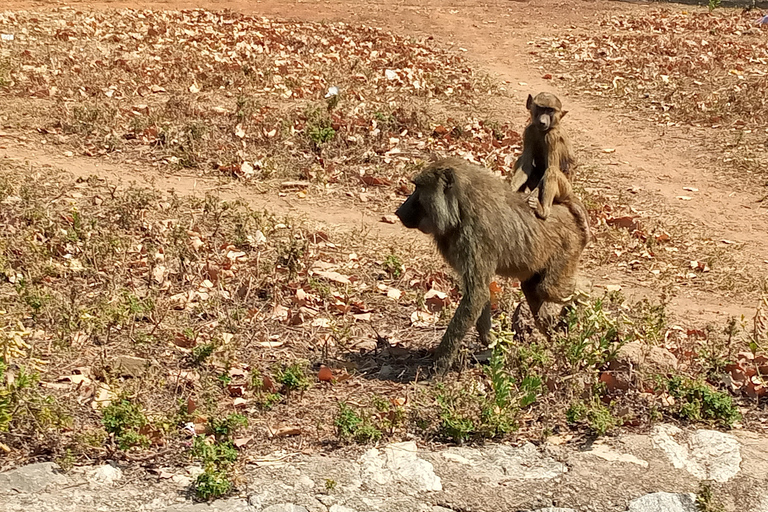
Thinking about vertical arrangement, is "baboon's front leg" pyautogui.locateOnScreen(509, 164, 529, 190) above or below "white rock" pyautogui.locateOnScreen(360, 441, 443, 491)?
above

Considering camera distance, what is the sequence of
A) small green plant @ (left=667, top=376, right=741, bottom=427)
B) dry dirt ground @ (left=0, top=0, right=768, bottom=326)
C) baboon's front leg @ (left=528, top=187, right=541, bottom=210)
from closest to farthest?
small green plant @ (left=667, top=376, right=741, bottom=427) → baboon's front leg @ (left=528, top=187, right=541, bottom=210) → dry dirt ground @ (left=0, top=0, right=768, bottom=326)

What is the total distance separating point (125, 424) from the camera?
190 inches

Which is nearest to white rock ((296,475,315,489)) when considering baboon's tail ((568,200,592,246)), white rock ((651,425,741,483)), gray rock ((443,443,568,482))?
gray rock ((443,443,568,482))

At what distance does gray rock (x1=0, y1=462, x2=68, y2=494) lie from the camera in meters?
4.41

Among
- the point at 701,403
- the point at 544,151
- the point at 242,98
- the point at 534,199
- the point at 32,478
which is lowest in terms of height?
the point at 32,478

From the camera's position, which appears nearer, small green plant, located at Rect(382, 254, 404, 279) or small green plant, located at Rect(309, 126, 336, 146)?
small green plant, located at Rect(382, 254, 404, 279)

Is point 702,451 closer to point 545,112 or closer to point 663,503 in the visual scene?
point 663,503

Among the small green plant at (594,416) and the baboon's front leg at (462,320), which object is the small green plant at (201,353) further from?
the small green plant at (594,416)

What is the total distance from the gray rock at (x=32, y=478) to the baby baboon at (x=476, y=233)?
96.3 inches

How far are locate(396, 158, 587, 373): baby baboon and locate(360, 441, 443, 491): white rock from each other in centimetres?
106

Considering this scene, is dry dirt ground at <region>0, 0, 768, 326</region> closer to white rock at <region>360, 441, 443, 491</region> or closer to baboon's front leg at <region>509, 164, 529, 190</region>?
baboon's front leg at <region>509, 164, 529, 190</region>

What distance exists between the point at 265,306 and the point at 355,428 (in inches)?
79.2

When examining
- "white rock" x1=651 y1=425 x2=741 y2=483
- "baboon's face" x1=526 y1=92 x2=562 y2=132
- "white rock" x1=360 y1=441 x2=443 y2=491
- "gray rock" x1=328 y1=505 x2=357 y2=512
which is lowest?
"gray rock" x1=328 y1=505 x2=357 y2=512

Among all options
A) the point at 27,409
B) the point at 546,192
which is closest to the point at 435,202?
the point at 546,192
